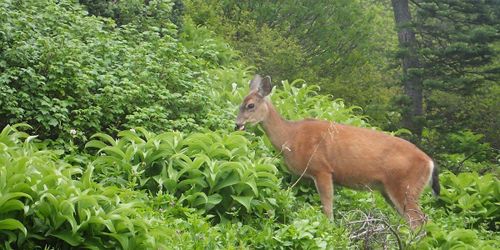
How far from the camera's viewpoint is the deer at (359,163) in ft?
32.4

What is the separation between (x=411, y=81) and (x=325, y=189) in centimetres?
935

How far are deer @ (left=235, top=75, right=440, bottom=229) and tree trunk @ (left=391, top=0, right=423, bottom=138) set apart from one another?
813 centimetres

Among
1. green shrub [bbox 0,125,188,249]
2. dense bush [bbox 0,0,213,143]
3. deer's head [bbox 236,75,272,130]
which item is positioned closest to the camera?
green shrub [bbox 0,125,188,249]

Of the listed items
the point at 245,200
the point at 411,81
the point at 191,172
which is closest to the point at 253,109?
the point at 191,172

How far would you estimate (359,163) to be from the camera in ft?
33.0

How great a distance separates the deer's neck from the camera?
1038 centimetres

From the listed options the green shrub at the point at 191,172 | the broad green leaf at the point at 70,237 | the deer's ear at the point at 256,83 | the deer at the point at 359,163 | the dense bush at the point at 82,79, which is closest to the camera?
the broad green leaf at the point at 70,237

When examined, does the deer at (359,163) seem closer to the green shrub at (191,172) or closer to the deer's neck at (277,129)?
the deer's neck at (277,129)

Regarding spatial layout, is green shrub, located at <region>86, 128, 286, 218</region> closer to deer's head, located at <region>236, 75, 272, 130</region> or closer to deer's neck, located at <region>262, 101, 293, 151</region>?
deer's neck, located at <region>262, 101, 293, 151</region>

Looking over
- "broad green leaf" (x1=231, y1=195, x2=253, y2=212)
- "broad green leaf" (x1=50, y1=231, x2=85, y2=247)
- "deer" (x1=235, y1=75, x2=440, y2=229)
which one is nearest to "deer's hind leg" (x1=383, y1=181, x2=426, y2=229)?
"deer" (x1=235, y1=75, x2=440, y2=229)

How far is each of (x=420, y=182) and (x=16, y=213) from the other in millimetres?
5291

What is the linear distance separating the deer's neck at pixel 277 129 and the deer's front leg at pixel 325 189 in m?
0.65

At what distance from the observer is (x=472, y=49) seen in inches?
688

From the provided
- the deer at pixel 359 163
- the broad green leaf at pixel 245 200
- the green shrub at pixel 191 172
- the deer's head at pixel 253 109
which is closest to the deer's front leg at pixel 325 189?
the deer at pixel 359 163
